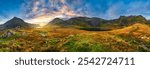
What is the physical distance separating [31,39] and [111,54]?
1.84 meters

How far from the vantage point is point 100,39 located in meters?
14.9

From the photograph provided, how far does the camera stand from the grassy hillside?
1484 centimetres

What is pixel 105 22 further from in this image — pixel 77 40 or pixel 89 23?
pixel 77 40

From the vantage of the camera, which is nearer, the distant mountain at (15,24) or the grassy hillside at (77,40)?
the grassy hillside at (77,40)

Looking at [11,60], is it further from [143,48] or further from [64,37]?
[143,48]

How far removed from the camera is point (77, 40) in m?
15.0

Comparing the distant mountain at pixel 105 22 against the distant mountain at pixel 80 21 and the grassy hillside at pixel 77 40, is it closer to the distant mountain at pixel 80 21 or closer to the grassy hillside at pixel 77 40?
the distant mountain at pixel 80 21

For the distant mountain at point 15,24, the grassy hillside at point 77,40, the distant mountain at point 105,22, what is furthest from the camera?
the distant mountain at point 15,24

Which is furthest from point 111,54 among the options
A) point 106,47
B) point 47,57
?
point 47,57

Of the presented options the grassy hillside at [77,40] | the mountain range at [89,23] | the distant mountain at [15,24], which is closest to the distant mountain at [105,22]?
the mountain range at [89,23]

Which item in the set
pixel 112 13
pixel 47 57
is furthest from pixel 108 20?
pixel 47 57

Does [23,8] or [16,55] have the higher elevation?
[23,8]

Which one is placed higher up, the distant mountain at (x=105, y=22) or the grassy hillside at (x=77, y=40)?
the distant mountain at (x=105, y=22)

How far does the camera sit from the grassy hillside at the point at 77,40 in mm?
14836
